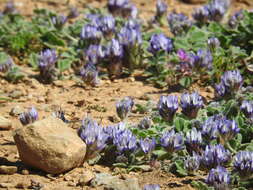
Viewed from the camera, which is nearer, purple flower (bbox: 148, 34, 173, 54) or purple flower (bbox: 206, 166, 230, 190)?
purple flower (bbox: 206, 166, 230, 190)

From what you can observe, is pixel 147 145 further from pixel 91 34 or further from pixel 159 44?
pixel 91 34

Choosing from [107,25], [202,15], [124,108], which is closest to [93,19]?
[107,25]

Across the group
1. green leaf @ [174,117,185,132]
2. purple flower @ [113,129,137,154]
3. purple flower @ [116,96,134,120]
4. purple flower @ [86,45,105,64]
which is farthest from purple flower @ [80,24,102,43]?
purple flower @ [113,129,137,154]

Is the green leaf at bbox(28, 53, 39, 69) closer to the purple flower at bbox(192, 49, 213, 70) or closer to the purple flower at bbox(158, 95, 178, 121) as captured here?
the purple flower at bbox(192, 49, 213, 70)

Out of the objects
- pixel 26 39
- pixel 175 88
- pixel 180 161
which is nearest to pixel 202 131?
pixel 180 161

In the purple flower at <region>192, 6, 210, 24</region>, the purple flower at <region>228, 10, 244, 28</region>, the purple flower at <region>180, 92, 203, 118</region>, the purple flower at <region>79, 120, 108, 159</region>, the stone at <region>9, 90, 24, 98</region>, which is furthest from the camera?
the purple flower at <region>192, 6, 210, 24</region>

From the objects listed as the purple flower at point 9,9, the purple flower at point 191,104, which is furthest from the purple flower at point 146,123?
the purple flower at point 9,9

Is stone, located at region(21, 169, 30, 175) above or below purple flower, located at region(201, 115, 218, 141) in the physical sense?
below
